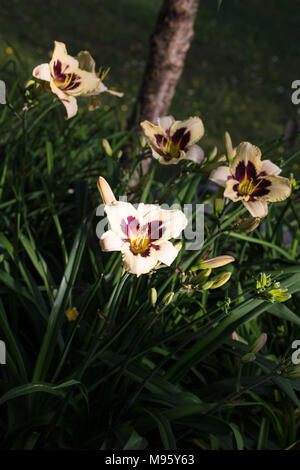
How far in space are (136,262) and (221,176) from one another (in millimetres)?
346

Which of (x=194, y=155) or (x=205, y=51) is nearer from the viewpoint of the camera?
(x=194, y=155)

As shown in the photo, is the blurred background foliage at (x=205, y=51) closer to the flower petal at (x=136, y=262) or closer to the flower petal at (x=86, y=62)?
the flower petal at (x=86, y=62)

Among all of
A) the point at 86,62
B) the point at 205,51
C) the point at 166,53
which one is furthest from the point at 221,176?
the point at 205,51

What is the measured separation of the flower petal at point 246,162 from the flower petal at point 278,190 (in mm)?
51

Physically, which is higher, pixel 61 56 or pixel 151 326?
pixel 61 56

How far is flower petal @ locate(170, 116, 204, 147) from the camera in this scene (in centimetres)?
143

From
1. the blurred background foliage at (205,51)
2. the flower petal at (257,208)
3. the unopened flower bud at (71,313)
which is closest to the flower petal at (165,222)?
the flower petal at (257,208)

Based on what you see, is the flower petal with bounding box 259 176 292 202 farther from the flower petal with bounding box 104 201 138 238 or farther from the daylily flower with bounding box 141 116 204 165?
the flower petal with bounding box 104 201 138 238

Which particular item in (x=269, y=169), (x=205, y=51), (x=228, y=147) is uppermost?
(x=205, y=51)

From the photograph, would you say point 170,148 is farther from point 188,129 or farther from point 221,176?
point 221,176

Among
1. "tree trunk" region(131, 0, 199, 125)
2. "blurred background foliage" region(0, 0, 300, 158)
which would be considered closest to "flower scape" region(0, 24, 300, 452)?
"tree trunk" region(131, 0, 199, 125)

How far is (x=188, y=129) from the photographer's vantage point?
144 cm

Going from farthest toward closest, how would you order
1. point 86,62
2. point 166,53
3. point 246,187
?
point 166,53, point 86,62, point 246,187

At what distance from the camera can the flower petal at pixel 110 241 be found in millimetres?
1037
